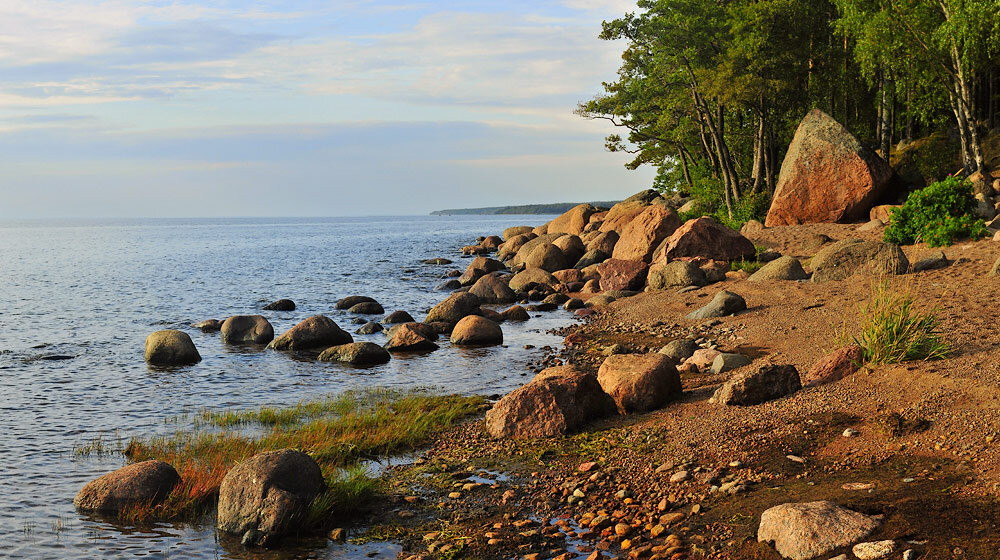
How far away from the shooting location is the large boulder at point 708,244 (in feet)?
84.9

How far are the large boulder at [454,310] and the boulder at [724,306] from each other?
7.92 meters

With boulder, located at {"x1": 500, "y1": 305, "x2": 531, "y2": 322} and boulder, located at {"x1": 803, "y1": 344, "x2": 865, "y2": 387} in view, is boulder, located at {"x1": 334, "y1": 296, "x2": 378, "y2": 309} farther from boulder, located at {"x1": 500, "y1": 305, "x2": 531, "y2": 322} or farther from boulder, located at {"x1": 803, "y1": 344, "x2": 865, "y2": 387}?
boulder, located at {"x1": 803, "y1": 344, "x2": 865, "y2": 387}

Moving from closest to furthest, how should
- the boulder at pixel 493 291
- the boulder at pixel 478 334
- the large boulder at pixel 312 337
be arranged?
the boulder at pixel 478 334 < the large boulder at pixel 312 337 < the boulder at pixel 493 291

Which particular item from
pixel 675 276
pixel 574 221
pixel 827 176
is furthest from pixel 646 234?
pixel 574 221

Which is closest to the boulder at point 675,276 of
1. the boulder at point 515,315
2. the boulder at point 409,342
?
the boulder at point 515,315

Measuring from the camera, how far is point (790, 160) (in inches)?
1193

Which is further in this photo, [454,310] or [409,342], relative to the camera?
[454,310]

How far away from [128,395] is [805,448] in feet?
45.1

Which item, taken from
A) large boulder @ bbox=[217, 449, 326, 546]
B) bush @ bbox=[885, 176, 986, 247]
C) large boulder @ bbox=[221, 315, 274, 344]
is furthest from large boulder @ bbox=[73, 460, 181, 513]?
bush @ bbox=[885, 176, 986, 247]

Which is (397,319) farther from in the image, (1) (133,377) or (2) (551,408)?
(2) (551,408)

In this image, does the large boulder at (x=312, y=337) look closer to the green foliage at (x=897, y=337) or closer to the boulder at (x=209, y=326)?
the boulder at (x=209, y=326)

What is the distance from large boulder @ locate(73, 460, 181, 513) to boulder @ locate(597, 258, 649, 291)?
63.1 ft

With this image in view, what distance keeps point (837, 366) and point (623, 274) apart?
16.3 m

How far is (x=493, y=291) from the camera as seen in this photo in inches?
1150
